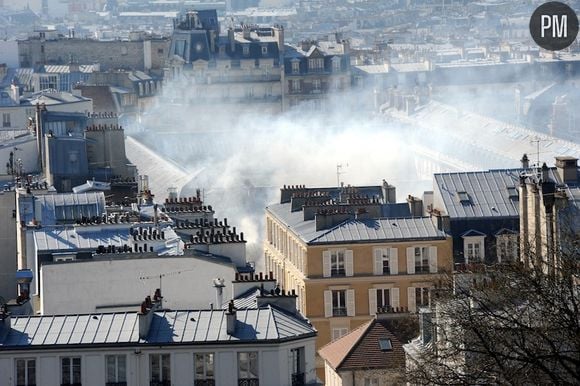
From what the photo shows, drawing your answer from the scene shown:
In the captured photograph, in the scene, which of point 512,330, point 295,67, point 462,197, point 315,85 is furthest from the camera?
point 315,85

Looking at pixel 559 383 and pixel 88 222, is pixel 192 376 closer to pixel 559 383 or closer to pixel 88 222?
pixel 559 383

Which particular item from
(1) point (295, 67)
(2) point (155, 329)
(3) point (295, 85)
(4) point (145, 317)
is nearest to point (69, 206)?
(2) point (155, 329)

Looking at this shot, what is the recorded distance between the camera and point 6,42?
420 feet

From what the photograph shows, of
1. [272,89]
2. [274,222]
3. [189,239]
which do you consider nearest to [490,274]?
[189,239]

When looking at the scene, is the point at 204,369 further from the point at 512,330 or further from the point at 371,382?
the point at 371,382

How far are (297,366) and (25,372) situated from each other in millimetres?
3538

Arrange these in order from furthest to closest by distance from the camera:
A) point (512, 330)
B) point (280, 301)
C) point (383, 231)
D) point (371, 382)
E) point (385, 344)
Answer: point (383, 231) → point (385, 344) → point (371, 382) → point (280, 301) → point (512, 330)

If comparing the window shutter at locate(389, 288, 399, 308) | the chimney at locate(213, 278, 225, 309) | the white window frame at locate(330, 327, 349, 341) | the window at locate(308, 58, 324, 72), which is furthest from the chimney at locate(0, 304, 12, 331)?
the window at locate(308, 58, 324, 72)

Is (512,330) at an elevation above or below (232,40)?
below

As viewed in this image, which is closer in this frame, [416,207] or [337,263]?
[337,263]

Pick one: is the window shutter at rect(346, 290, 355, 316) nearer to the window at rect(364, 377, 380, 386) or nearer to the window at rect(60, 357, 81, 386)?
the window at rect(364, 377, 380, 386)

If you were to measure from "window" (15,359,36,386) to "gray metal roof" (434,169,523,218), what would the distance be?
59.0 ft

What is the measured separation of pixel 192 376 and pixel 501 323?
22.3ft

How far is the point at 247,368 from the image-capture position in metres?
34.7
